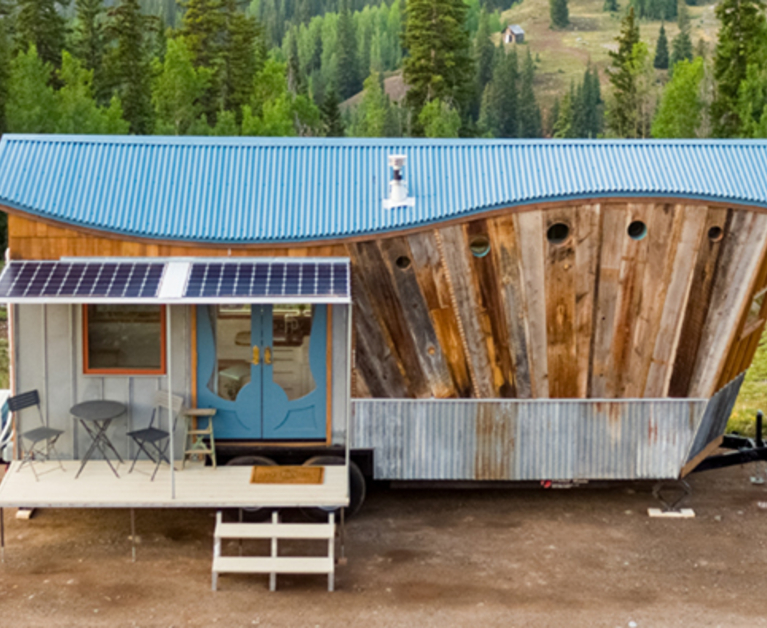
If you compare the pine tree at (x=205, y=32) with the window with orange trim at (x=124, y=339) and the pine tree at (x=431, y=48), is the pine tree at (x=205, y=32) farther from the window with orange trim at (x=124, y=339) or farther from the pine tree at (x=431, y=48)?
the window with orange trim at (x=124, y=339)

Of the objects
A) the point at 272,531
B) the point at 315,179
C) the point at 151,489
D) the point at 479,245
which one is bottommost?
the point at 272,531

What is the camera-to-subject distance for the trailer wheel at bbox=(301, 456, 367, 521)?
1017 cm

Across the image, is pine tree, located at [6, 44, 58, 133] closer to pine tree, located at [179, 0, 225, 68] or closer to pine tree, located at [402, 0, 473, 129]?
pine tree, located at [179, 0, 225, 68]

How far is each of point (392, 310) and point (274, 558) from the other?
2801 millimetres

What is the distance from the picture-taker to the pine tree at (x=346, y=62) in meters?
120

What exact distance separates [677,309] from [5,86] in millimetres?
36036

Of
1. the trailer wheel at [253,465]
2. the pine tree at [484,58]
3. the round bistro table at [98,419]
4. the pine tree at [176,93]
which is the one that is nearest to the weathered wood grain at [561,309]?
the trailer wheel at [253,465]

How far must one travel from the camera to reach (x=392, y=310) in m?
10.1

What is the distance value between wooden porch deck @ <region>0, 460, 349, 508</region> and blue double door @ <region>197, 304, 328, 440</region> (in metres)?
0.58

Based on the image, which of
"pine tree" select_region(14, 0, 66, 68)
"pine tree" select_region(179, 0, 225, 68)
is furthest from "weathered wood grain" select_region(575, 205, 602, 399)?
"pine tree" select_region(179, 0, 225, 68)

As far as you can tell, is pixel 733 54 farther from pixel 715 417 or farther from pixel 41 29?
pixel 715 417

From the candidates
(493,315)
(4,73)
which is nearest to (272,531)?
(493,315)

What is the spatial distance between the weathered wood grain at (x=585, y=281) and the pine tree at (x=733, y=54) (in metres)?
38.0

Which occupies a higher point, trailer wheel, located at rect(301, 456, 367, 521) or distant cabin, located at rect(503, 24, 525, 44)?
→ distant cabin, located at rect(503, 24, 525, 44)
